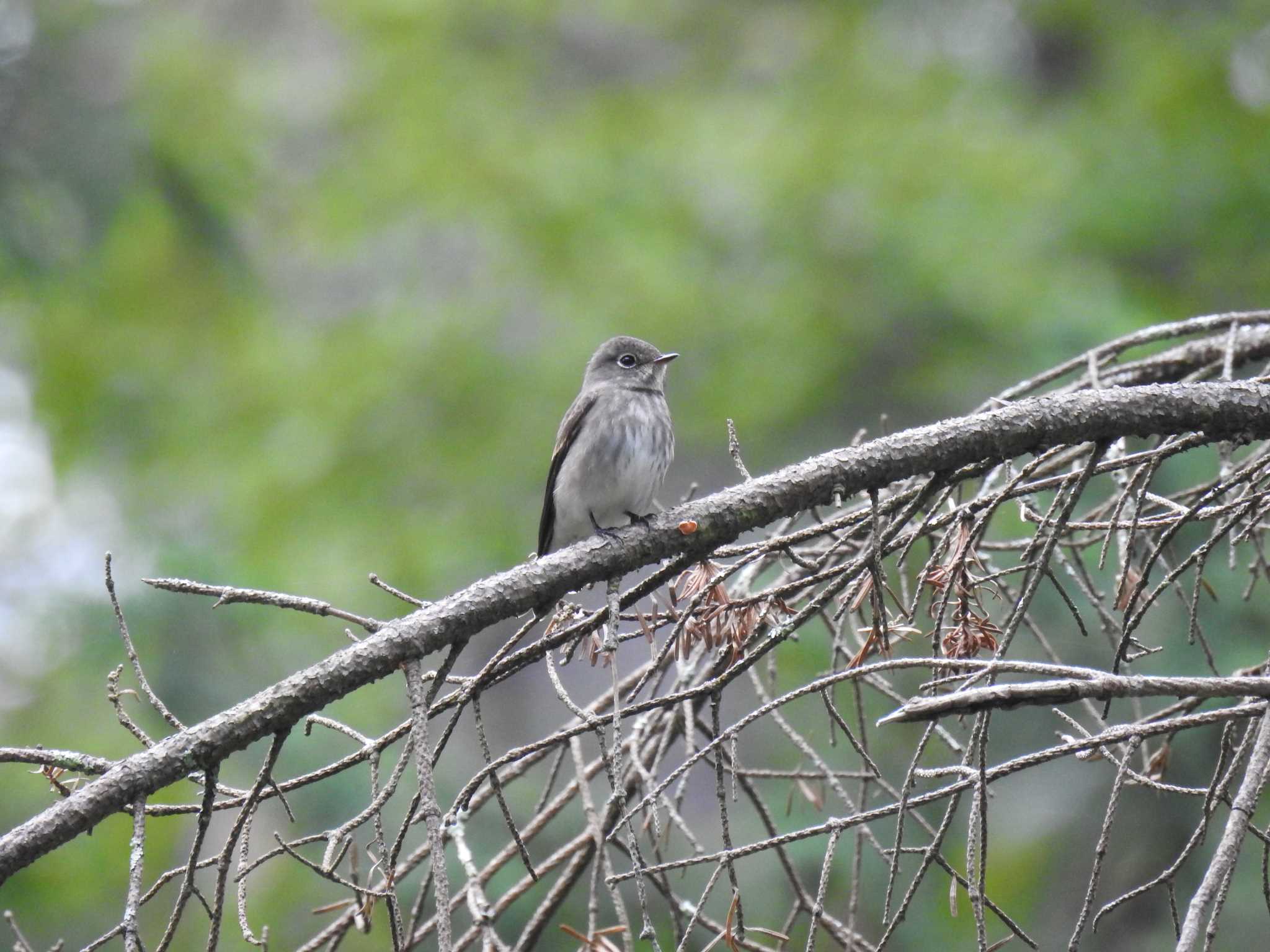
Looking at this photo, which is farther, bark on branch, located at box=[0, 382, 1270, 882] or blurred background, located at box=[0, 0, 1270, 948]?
blurred background, located at box=[0, 0, 1270, 948]

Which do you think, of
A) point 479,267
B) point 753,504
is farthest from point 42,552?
point 753,504

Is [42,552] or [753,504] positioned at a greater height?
[42,552]

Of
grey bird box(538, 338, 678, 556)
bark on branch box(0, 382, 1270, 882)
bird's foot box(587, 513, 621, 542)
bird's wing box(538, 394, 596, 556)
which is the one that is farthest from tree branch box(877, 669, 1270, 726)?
bird's wing box(538, 394, 596, 556)

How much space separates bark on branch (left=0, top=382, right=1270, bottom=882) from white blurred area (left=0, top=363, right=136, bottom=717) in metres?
4.37

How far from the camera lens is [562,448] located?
4.85 metres

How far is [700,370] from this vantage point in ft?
28.3

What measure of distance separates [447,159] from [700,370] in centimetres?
281

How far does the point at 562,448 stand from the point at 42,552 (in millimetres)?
4776

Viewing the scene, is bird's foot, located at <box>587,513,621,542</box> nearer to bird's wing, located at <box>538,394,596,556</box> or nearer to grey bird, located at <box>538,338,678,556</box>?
grey bird, located at <box>538,338,678,556</box>

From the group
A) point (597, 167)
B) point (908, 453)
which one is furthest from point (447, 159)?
point (908, 453)

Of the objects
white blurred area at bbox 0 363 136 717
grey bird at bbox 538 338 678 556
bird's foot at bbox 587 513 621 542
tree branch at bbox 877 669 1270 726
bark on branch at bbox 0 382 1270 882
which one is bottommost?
tree branch at bbox 877 669 1270 726

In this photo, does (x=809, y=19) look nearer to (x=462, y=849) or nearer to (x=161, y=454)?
(x=161, y=454)

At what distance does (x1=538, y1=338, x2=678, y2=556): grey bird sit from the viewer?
442 cm

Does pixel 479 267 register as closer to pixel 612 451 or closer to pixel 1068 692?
pixel 612 451
